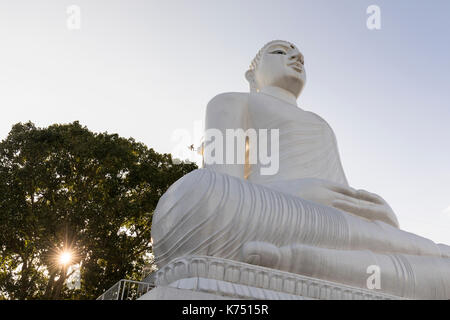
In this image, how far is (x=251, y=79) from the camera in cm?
836

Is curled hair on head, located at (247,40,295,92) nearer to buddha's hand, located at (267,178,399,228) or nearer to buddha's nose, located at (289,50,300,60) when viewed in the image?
buddha's nose, located at (289,50,300,60)

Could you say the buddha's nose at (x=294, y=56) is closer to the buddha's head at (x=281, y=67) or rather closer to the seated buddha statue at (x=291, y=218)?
the buddha's head at (x=281, y=67)

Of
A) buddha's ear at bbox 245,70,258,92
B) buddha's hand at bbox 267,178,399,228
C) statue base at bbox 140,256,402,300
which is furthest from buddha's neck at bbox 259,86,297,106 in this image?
statue base at bbox 140,256,402,300

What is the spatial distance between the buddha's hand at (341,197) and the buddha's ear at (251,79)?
9.64ft

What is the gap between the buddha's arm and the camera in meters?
5.73

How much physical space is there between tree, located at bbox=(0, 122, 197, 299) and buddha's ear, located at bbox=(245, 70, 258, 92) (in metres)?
3.70

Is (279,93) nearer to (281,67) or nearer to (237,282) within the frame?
(281,67)

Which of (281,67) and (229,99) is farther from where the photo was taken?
(281,67)

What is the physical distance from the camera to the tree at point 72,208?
9.42 meters

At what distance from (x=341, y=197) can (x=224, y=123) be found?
181 cm

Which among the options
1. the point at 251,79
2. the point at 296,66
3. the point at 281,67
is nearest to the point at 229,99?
the point at 281,67

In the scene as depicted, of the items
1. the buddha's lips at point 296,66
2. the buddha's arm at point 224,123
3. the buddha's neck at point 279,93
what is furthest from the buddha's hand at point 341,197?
the buddha's lips at point 296,66
